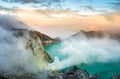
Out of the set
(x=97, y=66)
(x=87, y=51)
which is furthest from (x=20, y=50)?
(x=97, y=66)

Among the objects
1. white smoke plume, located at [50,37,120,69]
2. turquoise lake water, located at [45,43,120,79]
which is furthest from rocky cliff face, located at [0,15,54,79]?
white smoke plume, located at [50,37,120,69]

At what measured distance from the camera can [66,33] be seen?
35.1ft

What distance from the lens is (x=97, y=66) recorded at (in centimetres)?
1055

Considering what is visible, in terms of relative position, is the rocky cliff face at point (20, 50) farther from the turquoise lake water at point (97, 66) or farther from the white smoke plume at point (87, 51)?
the white smoke plume at point (87, 51)

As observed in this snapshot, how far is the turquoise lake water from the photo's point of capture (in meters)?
10.5

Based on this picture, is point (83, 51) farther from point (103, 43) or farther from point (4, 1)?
point (4, 1)

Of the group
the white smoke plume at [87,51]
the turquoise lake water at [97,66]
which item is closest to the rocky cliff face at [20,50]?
the turquoise lake water at [97,66]

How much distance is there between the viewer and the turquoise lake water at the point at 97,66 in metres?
10.5

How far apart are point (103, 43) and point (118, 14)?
75 centimetres

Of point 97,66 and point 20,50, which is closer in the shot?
point 97,66

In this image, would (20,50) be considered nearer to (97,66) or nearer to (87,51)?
(87,51)

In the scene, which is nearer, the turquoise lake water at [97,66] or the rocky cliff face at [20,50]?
the turquoise lake water at [97,66]

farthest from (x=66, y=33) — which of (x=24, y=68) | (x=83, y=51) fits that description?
(x=24, y=68)

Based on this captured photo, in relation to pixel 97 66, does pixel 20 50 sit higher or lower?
higher
